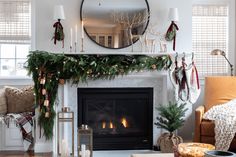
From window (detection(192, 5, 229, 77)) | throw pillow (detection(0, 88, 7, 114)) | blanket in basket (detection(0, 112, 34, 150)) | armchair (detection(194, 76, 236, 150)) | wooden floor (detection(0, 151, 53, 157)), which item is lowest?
wooden floor (detection(0, 151, 53, 157))

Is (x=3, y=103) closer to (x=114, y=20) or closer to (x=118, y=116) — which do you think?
(x=118, y=116)

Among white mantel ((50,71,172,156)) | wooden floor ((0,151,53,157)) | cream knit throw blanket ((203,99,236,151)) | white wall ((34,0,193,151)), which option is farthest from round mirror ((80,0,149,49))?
wooden floor ((0,151,53,157))

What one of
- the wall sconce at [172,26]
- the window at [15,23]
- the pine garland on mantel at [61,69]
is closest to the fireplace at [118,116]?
the pine garland on mantel at [61,69]

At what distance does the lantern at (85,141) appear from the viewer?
3515mm

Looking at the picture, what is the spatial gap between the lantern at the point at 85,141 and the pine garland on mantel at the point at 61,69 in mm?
1117

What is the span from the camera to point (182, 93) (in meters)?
5.00

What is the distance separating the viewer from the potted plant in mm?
4844

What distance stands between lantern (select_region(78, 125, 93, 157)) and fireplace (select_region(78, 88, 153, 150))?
120cm

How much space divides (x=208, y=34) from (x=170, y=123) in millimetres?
1745

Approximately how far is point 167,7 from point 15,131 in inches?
105

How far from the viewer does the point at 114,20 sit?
16.7 ft

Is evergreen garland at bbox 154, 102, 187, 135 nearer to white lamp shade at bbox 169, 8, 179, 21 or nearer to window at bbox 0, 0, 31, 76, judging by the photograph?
white lamp shade at bbox 169, 8, 179, 21

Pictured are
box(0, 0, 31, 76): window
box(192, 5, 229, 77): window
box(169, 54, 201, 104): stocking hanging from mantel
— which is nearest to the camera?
box(169, 54, 201, 104): stocking hanging from mantel

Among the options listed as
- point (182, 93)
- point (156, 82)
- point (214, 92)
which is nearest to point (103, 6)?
point (156, 82)
